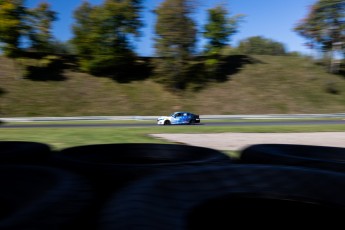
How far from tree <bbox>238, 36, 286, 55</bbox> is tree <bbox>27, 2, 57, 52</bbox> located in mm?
71146

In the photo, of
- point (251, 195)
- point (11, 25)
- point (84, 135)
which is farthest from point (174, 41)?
point (251, 195)

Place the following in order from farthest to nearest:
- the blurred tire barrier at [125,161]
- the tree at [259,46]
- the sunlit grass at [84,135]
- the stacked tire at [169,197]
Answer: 1. the tree at [259,46]
2. the sunlit grass at [84,135]
3. the blurred tire barrier at [125,161]
4. the stacked tire at [169,197]

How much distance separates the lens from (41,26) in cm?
4600

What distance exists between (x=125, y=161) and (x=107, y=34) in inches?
1760

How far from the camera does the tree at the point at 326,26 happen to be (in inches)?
2063

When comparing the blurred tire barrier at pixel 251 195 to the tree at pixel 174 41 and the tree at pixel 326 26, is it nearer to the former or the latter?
the tree at pixel 174 41

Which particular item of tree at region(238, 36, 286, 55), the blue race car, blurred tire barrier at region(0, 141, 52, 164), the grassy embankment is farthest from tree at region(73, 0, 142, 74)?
tree at region(238, 36, 286, 55)

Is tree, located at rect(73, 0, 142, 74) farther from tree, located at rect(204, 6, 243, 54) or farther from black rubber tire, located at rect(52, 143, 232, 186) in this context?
black rubber tire, located at rect(52, 143, 232, 186)

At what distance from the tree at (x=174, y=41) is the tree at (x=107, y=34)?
3961 millimetres

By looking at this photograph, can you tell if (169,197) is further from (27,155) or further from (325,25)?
(325,25)

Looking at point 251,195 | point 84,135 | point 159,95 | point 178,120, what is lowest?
point 251,195

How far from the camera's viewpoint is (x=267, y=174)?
3.03m

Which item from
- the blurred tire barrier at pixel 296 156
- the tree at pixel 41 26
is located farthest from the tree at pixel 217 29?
the blurred tire barrier at pixel 296 156

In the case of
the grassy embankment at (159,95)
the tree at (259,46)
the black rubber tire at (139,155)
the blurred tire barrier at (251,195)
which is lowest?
the blurred tire barrier at (251,195)
